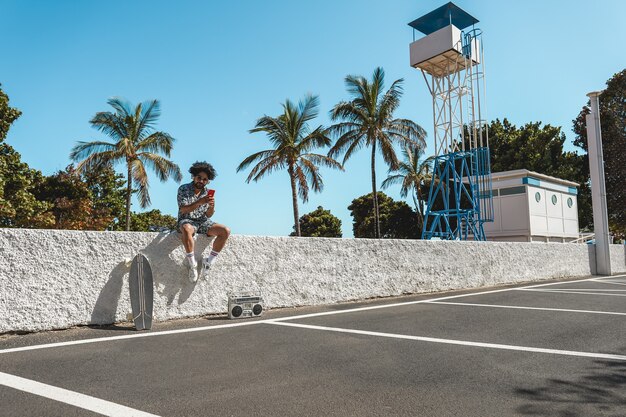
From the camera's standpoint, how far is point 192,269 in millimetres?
6012

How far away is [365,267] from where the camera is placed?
27.7 feet

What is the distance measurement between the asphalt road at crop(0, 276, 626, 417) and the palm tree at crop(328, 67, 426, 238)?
76.1ft

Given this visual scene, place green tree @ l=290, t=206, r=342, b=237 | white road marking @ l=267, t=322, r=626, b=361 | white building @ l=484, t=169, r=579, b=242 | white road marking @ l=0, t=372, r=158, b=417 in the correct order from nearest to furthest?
white road marking @ l=0, t=372, r=158, b=417
white road marking @ l=267, t=322, r=626, b=361
white building @ l=484, t=169, r=579, b=242
green tree @ l=290, t=206, r=342, b=237

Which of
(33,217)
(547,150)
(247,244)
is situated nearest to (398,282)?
(247,244)

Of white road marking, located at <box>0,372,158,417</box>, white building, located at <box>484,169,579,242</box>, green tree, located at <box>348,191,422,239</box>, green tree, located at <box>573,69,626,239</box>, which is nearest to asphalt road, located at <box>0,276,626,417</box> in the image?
white road marking, located at <box>0,372,158,417</box>

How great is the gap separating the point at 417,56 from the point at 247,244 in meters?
17.2

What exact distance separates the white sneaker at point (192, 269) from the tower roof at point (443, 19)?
18.8 meters

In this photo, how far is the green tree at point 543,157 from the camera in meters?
34.6

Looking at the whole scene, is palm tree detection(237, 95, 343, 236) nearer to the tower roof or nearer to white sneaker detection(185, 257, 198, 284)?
the tower roof

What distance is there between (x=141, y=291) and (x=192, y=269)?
2.51 ft

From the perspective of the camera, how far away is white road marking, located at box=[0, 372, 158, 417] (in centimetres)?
258

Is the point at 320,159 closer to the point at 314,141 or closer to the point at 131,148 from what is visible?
the point at 314,141

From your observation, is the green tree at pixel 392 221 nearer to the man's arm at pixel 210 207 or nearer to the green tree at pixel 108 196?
the green tree at pixel 108 196

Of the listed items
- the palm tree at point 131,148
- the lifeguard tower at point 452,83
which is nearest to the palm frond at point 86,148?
the palm tree at point 131,148
